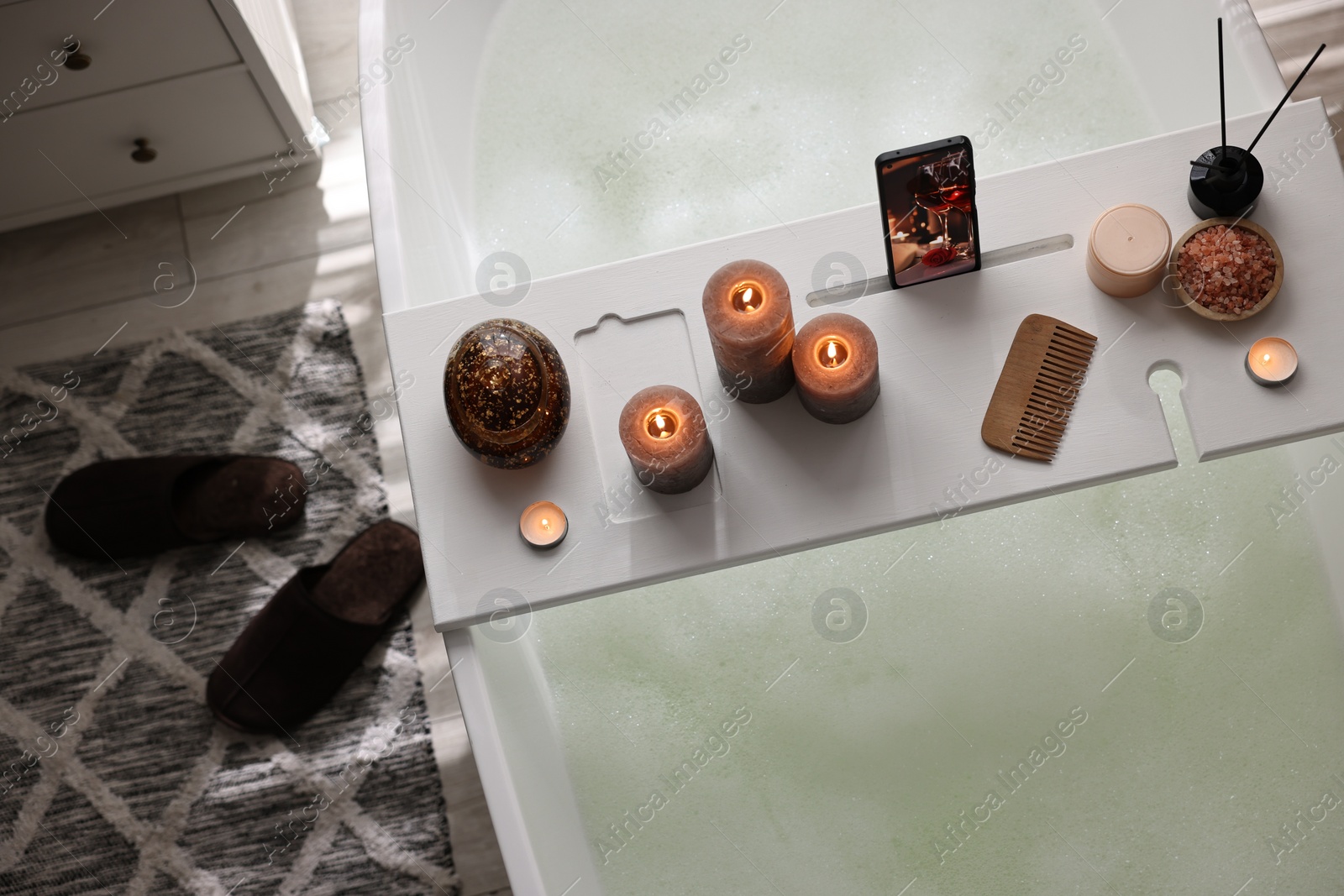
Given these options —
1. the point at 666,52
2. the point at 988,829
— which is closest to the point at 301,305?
the point at 666,52

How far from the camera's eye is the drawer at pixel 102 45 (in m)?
1.38

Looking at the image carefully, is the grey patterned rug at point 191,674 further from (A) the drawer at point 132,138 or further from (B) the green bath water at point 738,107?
(B) the green bath water at point 738,107

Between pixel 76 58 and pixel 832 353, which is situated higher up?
pixel 76 58

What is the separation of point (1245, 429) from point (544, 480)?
0.75 metres

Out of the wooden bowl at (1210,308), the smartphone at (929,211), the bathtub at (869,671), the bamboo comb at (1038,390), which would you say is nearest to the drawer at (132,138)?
the bathtub at (869,671)

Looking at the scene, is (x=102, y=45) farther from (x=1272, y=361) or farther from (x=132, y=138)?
(x=1272, y=361)

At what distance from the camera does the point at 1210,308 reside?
990mm

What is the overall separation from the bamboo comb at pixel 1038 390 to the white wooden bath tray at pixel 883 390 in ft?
0.04

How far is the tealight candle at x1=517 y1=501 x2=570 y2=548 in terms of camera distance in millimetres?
1012

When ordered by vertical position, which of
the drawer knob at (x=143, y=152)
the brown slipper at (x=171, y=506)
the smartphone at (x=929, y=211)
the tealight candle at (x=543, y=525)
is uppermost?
the drawer knob at (x=143, y=152)

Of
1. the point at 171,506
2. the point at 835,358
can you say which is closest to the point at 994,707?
the point at 835,358

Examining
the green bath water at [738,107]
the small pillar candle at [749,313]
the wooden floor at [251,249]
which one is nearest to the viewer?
the small pillar candle at [749,313]

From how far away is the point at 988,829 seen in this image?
4.06ft

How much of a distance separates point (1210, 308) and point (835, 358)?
1.37 feet
